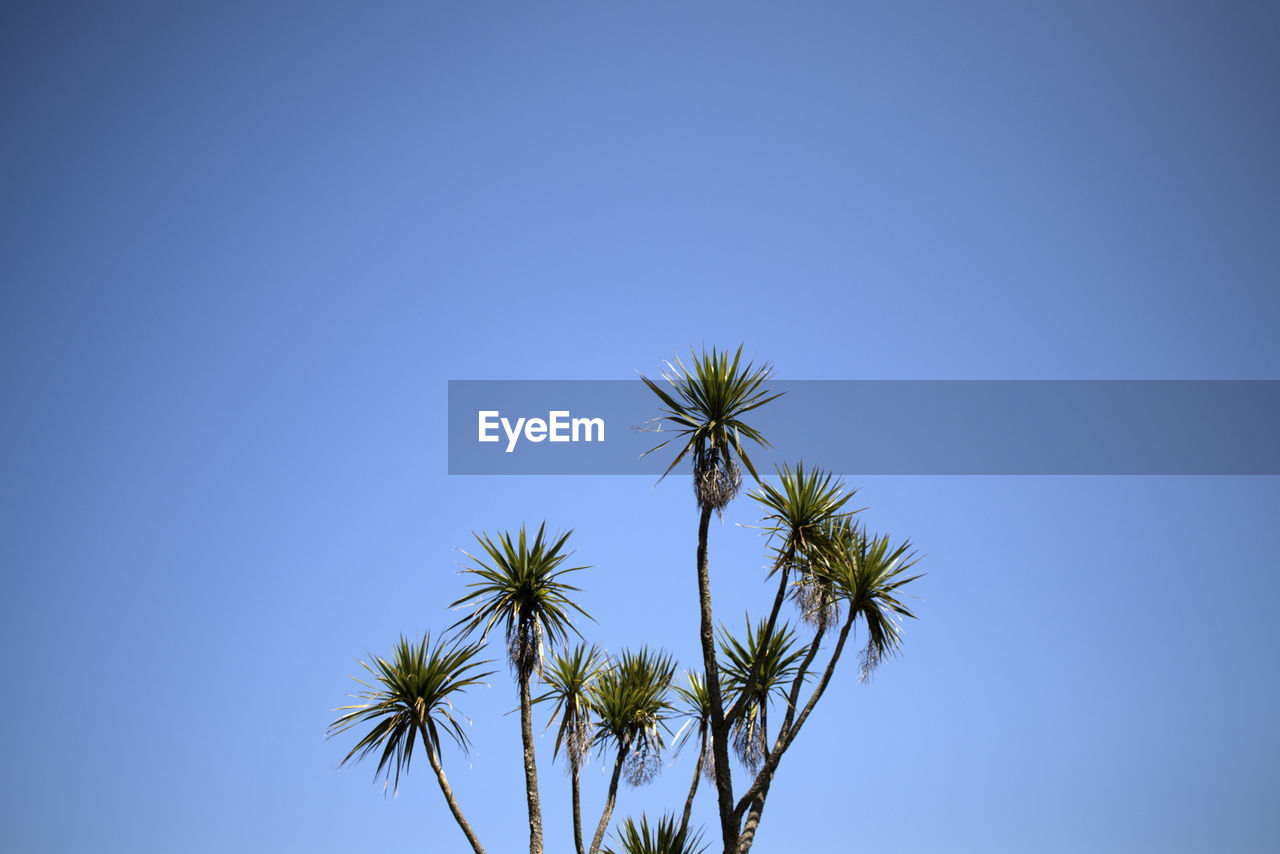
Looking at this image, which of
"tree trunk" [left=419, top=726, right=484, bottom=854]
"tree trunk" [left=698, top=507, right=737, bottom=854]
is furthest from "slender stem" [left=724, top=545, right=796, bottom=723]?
"tree trunk" [left=419, top=726, right=484, bottom=854]

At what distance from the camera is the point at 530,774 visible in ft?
70.7

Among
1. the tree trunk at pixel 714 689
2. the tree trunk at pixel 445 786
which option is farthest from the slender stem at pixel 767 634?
the tree trunk at pixel 445 786

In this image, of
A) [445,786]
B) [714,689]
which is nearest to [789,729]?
[714,689]

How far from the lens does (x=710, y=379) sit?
69.7 feet

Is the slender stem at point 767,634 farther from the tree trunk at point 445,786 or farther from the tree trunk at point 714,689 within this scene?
the tree trunk at point 445,786

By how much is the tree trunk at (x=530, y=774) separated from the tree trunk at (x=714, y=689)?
3.58 meters

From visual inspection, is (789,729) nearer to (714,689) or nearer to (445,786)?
(714,689)

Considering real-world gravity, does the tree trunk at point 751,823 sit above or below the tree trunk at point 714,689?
below

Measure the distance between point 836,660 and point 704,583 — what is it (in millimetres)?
2868

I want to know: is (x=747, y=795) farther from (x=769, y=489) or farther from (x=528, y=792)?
(x=769, y=489)

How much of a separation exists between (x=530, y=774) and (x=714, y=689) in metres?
4.04

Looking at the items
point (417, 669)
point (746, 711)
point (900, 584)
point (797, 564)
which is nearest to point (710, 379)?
point (797, 564)

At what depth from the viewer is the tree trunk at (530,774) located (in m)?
21.4

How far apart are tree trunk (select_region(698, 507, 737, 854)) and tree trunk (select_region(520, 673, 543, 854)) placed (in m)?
3.58
